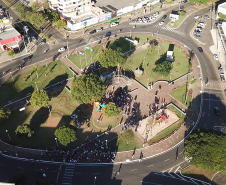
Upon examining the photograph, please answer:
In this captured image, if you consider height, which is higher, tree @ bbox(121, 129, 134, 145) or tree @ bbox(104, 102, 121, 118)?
tree @ bbox(104, 102, 121, 118)

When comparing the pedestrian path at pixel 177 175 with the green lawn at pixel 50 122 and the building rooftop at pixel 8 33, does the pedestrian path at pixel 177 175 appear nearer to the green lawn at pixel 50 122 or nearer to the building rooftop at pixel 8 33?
the green lawn at pixel 50 122

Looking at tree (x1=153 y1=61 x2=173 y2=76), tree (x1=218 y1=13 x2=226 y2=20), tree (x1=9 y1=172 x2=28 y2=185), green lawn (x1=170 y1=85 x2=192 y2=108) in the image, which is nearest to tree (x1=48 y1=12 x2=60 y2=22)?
tree (x1=153 y1=61 x2=173 y2=76)

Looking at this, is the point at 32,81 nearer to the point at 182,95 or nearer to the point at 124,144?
the point at 124,144

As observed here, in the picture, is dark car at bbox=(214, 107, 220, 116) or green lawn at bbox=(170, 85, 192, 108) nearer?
dark car at bbox=(214, 107, 220, 116)

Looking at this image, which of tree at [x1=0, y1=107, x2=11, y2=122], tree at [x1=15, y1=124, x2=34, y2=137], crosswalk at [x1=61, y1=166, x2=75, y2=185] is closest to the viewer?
crosswalk at [x1=61, y1=166, x2=75, y2=185]

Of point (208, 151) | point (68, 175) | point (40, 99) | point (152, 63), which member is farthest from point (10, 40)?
point (208, 151)

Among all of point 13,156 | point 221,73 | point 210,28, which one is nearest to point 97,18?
point 210,28

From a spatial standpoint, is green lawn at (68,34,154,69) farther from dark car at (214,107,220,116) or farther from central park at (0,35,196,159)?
dark car at (214,107,220,116)
